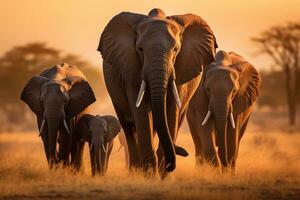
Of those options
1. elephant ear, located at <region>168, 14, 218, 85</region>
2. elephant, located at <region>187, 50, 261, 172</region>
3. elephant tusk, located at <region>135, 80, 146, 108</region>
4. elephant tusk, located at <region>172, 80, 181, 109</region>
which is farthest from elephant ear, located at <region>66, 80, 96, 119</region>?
elephant tusk, located at <region>172, 80, 181, 109</region>

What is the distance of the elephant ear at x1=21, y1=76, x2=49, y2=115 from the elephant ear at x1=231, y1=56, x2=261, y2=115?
3544 millimetres

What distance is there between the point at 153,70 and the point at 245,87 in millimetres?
4901

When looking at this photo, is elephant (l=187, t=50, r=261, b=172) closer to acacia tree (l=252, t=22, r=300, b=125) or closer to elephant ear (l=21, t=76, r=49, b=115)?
elephant ear (l=21, t=76, r=49, b=115)

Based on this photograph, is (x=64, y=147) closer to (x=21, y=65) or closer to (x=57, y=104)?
(x=57, y=104)

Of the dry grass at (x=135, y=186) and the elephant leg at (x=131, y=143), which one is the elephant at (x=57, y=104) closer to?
the dry grass at (x=135, y=186)

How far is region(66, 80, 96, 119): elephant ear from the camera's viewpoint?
1609 centimetres

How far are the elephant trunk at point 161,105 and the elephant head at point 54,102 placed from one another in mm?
3315

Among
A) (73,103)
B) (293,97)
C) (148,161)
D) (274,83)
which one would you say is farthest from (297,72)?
(148,161)

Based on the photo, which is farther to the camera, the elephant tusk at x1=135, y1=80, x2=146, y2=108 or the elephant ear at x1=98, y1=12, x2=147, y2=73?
the elephant ear at x1=98, y1=12, x2=147, y2=73

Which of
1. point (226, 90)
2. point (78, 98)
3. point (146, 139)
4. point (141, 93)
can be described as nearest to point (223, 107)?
point (226, 90)

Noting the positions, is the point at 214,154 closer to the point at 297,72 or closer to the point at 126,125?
the point at 126,125

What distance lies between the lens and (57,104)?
15.5 metres

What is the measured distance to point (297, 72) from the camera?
43125 millimetres

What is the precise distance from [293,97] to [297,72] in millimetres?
1234
